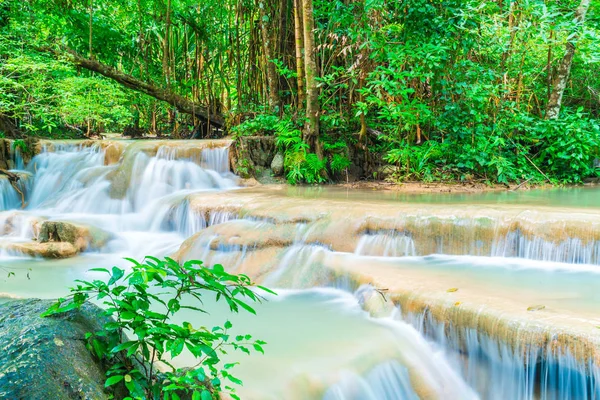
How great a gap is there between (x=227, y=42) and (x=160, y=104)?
344cm

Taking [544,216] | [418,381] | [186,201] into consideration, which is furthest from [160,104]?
[418,381]

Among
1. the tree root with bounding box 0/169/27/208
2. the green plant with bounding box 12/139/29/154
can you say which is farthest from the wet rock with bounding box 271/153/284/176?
the green plant with bounding box 12/139/29/154

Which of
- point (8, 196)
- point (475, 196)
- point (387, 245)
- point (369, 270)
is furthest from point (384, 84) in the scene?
point (8, 196)

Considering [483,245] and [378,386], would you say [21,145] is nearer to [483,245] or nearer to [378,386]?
[483,245]

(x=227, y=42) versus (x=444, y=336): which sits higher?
(x=227, y=42)

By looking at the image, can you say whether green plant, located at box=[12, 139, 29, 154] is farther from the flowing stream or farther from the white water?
the flowing stream

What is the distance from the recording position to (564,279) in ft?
13.6

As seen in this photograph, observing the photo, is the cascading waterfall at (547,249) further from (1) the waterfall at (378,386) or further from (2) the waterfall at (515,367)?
(1) the waterfall at (378,386)

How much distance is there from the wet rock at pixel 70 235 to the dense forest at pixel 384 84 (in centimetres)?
183

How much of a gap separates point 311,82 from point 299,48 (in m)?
0.91

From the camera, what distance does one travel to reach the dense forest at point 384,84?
26.4ft

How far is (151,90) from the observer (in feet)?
37.6

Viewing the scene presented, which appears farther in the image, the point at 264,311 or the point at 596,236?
the point at 596,236

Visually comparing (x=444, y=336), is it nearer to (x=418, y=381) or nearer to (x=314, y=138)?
(x=418, y=381)
